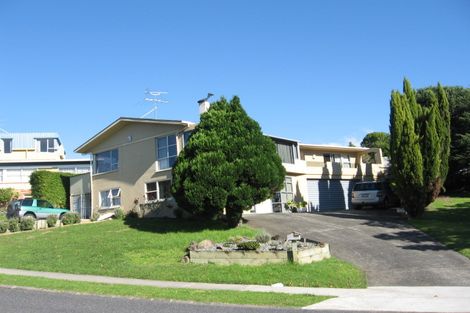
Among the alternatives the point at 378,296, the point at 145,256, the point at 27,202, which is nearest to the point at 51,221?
the point at 27,202

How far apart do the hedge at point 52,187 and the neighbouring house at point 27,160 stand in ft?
40.5

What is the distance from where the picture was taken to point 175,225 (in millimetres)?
23344

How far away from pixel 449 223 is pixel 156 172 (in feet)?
53.6

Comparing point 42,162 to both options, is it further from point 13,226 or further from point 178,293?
point 178,293

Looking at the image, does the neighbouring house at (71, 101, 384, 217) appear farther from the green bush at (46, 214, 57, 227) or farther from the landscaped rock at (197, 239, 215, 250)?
the landscaped rock at (197, 239, 215, 250)

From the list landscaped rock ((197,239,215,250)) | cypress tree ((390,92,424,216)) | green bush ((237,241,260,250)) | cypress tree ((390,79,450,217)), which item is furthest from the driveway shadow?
landscaped rock ((197,239,215,250))

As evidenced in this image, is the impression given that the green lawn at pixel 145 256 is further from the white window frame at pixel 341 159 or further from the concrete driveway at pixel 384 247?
the white window frame at pixel 341 159

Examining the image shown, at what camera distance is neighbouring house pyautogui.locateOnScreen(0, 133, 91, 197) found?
52.0 m

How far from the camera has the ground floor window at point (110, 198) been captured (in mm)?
32812

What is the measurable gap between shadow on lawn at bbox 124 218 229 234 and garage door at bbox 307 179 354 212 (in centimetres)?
1329

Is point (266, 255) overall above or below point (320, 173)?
below

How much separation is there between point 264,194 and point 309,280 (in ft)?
27.2

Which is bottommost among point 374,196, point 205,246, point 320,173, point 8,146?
point 205,246

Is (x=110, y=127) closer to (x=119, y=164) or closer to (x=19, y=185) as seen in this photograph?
(x=119, y=164)
